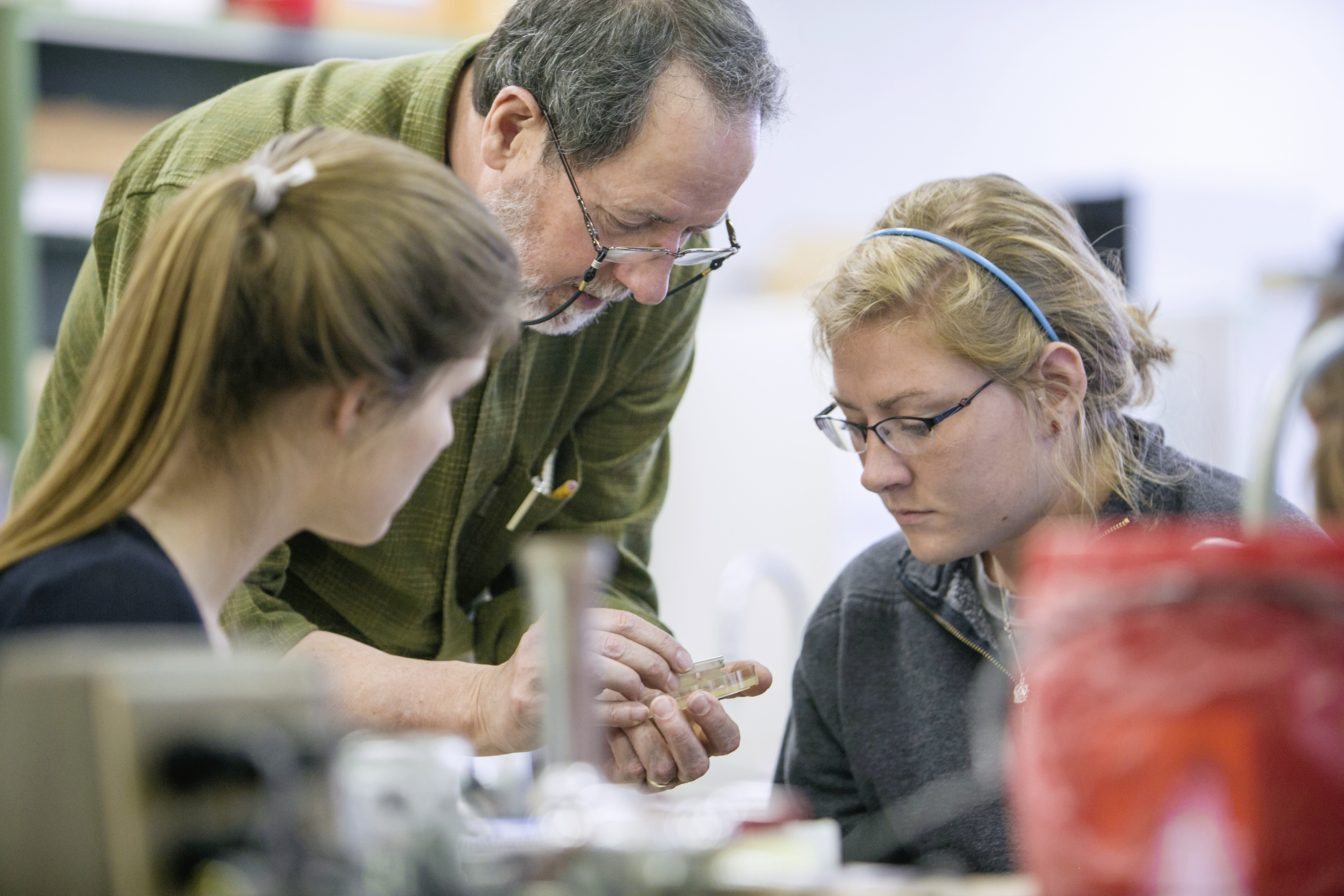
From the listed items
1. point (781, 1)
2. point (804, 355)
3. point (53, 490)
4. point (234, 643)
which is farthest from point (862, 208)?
point (53, 490)

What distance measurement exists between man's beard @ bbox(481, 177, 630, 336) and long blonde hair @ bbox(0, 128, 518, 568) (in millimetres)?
464

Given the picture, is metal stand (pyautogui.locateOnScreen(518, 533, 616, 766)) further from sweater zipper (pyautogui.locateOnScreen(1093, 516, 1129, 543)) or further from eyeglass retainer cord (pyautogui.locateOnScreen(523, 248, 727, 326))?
sweater zipper (pyautogui.locateOnScreen(1093, 516, 1129, 543))

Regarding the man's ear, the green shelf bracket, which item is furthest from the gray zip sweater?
the green shelf bracket

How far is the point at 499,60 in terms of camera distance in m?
1.54

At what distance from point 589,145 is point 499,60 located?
0.17m

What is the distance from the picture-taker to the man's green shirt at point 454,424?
1.50 metres

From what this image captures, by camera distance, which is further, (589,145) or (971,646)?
(971,646)

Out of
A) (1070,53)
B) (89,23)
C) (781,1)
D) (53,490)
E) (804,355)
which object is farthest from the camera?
(1070,53)

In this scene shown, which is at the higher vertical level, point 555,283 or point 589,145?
point 589,145

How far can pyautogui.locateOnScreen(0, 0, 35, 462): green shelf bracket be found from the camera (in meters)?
2.89

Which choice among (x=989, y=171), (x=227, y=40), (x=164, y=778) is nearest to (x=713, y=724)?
(x=164, y=778)

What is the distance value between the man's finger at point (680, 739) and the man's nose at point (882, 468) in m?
0.32

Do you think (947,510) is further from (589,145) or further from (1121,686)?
(1121,686)

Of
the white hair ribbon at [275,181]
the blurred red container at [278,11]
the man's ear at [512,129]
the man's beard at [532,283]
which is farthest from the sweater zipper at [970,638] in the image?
the blurred red container at [278,11]
